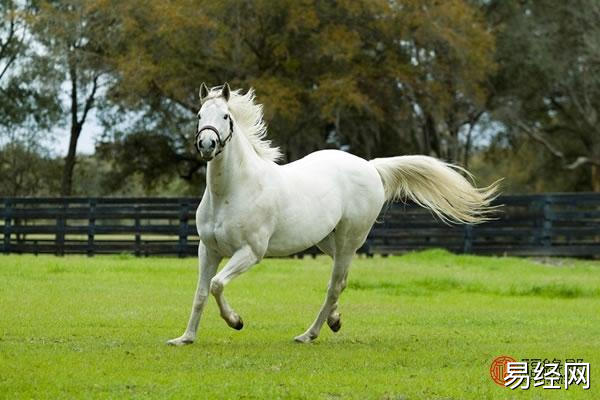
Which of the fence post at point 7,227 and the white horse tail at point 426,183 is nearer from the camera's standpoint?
the white horse tail at point 426,183

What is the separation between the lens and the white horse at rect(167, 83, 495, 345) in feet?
26.6

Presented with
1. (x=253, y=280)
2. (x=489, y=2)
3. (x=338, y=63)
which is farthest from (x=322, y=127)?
(x=253, y=280)

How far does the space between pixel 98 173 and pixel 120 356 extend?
→ 31.2m

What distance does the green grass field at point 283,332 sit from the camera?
253 inches

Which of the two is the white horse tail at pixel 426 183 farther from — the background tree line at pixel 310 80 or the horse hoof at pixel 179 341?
the background tree line at pixel 310 80

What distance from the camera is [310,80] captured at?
31.0 metres

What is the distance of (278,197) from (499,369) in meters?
2.43

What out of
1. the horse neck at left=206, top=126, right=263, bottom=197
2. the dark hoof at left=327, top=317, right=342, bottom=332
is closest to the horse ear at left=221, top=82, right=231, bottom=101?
the horse neck at left=206, top=126, right=263, bottom=197

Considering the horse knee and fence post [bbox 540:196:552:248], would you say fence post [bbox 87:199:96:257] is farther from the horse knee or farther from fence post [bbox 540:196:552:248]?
the horse knee

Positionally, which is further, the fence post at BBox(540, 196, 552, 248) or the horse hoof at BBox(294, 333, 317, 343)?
the fence post at BBox(540, 196, 552, 248)

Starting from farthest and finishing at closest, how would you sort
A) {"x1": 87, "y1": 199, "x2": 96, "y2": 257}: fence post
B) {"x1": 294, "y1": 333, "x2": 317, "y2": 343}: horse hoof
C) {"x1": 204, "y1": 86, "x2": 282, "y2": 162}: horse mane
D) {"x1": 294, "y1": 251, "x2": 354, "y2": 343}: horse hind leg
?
1. {"x1": 87, "y1": 199, "x2": 96, "y2": 257}: fence post
2. {"x1": 294, "y1": 251, "x2": 354, "y2": 343}: horse hind leg
3. {"x1": 294, "y1": 333, "x2": 317, "y2": 343}: horse hoof
4. {"x1": 204, "y1": 86, "x2": 282, "y2": 162}: horse mane

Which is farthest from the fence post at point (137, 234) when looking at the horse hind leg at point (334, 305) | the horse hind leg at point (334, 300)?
the horse hind leg at point (334, 300)

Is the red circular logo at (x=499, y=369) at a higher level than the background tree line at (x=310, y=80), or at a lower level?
lower

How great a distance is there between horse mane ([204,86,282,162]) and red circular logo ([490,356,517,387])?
8.74ft
